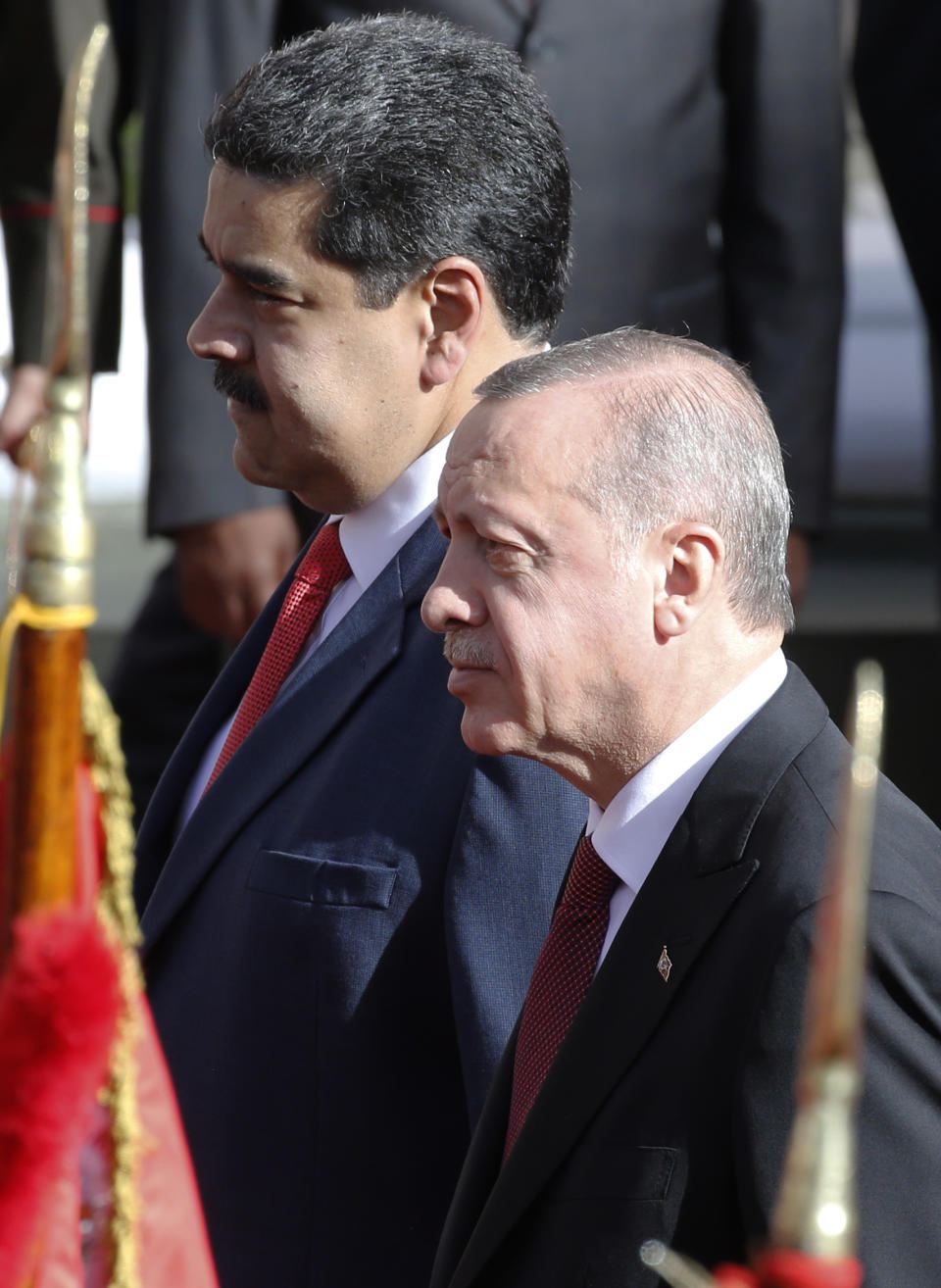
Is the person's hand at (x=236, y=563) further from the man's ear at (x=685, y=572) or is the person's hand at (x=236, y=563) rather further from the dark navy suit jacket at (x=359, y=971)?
the man's ear at (x=685, y=572)

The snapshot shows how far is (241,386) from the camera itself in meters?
2.07

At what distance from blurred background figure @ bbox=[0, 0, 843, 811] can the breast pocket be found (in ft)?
4.12

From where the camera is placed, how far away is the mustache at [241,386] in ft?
6.72

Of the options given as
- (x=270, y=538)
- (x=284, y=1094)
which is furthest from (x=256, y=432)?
(x=270, y=538)

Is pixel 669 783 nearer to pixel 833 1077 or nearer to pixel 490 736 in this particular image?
pixel 490 736

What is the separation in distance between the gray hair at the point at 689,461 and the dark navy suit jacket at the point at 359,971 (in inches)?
13.4

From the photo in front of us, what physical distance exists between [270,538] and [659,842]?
64.0 inches

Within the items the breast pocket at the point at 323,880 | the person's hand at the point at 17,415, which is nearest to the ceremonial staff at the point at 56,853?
the breast pocket at the point at 323,880

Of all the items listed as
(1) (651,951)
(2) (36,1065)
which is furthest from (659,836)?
(2) (36,1065)

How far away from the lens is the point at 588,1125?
4.91 ft

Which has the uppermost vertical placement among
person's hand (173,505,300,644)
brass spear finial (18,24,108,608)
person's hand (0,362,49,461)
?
brass spear finial (18,24,108,608)

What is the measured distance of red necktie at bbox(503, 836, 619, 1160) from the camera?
5.38 ft

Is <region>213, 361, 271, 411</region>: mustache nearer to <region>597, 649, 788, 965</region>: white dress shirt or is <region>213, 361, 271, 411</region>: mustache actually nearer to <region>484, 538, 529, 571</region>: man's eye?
<region>484, 538, 529, 571</region>: man's eye

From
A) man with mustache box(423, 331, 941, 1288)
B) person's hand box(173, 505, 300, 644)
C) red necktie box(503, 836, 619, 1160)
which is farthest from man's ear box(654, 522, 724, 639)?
person's hand box(173, 505, 300, 644)
